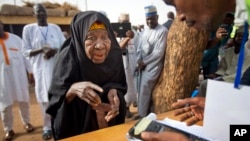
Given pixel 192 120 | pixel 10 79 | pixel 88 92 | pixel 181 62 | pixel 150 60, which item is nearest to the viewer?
pixel 192 120

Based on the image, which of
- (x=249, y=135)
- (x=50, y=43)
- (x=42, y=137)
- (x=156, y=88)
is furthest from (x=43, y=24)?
(x=249, y=135)

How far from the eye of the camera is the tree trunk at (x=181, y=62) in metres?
1.57

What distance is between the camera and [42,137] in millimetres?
2443

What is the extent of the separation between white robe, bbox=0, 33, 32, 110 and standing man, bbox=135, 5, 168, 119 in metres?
1.32

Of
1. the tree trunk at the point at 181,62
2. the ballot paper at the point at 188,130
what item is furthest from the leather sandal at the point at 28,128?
the ballot paper at the point at 188,130

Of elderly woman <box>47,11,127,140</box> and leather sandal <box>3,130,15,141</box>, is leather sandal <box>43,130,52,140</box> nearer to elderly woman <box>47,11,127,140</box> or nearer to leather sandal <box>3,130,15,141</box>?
leather sandal <box>3,130,15,141</box>

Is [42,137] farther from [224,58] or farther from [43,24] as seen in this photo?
[224,58]

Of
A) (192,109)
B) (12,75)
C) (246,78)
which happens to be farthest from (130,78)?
(246,78)

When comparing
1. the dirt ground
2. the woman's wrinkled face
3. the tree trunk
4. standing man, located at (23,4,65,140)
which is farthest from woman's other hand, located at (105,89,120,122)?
the dirt ground

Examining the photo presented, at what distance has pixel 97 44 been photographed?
1.01 m

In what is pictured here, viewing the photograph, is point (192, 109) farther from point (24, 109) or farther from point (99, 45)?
point (24, 109)

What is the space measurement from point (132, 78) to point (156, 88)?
1.22m

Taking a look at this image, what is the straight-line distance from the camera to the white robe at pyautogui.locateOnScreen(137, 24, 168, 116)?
2.02 meters

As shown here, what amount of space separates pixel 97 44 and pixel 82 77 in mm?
176
